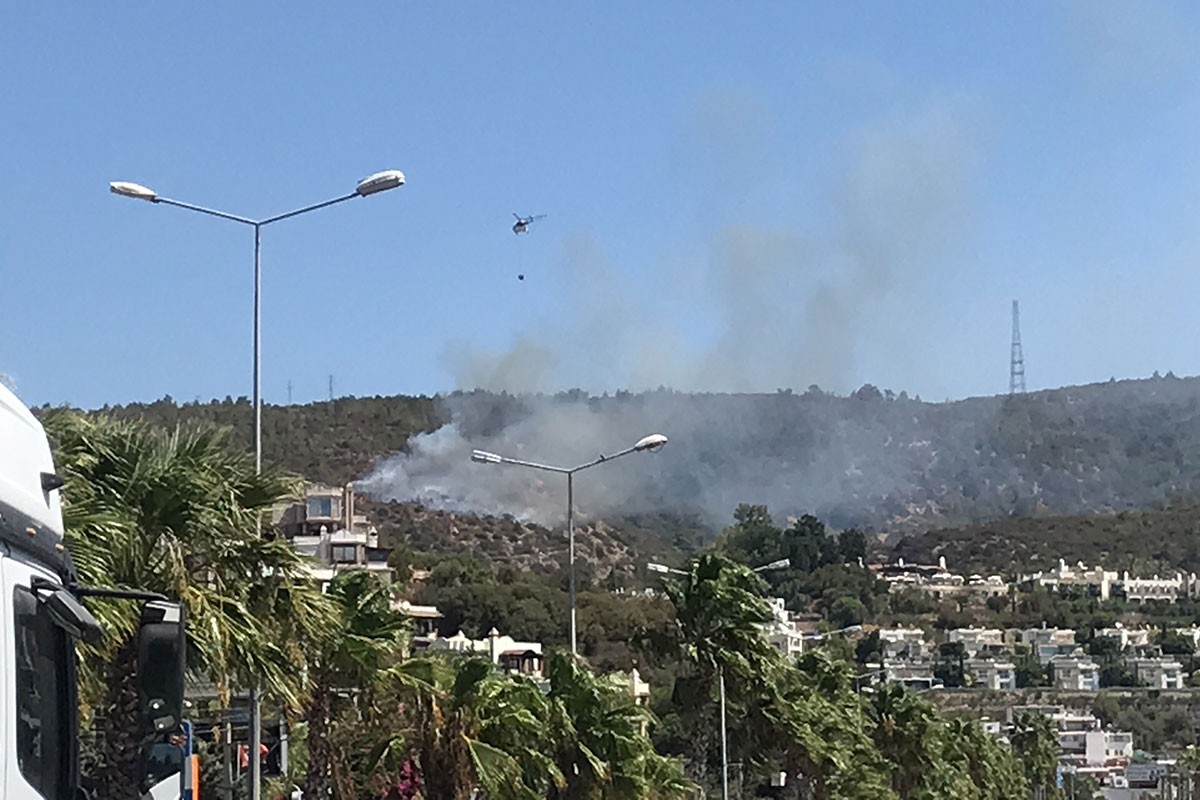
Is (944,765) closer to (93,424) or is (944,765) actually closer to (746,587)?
(746,587)

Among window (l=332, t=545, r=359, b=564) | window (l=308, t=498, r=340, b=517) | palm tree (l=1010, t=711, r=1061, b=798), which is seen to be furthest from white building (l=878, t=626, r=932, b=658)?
window (l=332, t=545, r=359, b=564)

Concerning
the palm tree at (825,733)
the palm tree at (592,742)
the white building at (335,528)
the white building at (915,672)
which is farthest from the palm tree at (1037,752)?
the palm tree at (592,742)

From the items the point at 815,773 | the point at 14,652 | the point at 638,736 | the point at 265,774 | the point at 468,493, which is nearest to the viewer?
the point at 14,652

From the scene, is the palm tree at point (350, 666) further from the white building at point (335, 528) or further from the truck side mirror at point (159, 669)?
the white building at point (335, 528)

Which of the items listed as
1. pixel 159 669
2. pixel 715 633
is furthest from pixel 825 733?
pixel 159 669

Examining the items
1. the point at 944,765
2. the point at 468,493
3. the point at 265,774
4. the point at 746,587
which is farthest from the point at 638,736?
the point at 468,493
